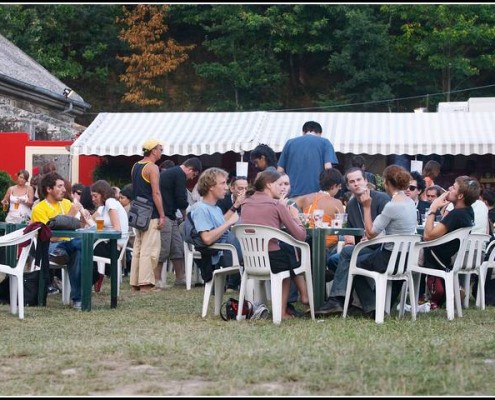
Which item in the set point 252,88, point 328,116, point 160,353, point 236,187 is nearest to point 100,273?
point 236,187

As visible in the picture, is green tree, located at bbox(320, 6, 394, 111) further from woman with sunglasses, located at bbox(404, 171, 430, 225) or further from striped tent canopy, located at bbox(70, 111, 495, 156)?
woman with sunglasses, located at bbox(404, 171, 430, 225)

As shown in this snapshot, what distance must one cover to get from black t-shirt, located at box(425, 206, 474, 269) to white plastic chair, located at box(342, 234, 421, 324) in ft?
1.71

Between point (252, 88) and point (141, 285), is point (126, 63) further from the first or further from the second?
point (141, 285)

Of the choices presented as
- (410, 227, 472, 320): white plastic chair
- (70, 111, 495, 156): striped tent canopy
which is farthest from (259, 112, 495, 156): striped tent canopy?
(410, 227, 472, 320): white plastic chair

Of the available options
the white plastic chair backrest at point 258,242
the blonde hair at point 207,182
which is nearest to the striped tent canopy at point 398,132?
the blonde hair at point 207,182

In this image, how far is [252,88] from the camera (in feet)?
139

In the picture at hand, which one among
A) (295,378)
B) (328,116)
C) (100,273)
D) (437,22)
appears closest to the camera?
(295,378)

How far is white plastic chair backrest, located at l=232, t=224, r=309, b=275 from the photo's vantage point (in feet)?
30.5

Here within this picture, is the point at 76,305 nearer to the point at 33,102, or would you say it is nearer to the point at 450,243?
the point at 450,243

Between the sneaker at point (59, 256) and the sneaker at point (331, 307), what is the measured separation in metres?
2.63

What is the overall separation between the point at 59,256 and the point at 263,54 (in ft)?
106

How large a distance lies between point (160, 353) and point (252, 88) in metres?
35.6

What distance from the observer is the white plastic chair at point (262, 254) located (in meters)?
9.27

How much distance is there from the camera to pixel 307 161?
13078 millimetres
